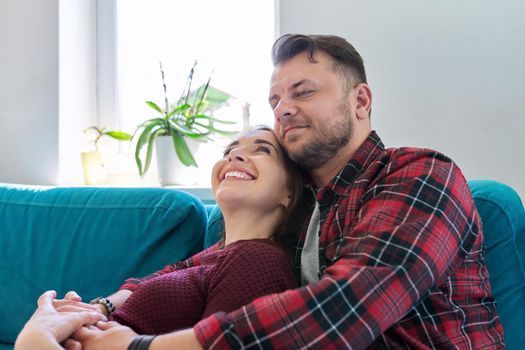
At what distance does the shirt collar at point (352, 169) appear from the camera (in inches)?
44.5

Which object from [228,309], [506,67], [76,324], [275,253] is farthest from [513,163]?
[76,324]

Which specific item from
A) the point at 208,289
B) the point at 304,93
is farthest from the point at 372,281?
the point at 304,93

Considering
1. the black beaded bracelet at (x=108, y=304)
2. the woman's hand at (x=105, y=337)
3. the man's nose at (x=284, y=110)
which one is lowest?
the black beaded bracelet at (x=108, y=304)

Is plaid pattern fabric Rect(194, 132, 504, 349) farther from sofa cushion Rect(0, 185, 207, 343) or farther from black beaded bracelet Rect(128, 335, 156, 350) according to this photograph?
sofa cushion Rect(0, 185, 207, 343)

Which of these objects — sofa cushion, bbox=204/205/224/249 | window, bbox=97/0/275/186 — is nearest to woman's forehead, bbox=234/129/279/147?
sofa cushion, bbox=204/205/224/249

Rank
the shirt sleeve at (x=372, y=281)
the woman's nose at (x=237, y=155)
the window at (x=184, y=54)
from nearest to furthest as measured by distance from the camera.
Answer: the shirt sleeve at (x=372, y=281), the woman's nose at (x=237, y=155), the window at (x=184, y=54)

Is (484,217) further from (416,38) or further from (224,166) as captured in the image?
(416,38)

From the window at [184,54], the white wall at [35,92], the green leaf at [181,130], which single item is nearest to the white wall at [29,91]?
the white wall at [35,92]

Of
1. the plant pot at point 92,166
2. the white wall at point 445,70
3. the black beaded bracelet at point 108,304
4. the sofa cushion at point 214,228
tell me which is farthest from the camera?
the plant pot at point 92,166

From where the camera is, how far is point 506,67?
1.85 meters

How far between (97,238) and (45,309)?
533mm

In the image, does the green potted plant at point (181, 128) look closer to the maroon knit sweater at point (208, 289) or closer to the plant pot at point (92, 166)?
the plant pot at point (92, 166)

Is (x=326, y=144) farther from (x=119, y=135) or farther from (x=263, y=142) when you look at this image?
(x=119, y=135)

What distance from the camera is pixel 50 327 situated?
90 centimetres
